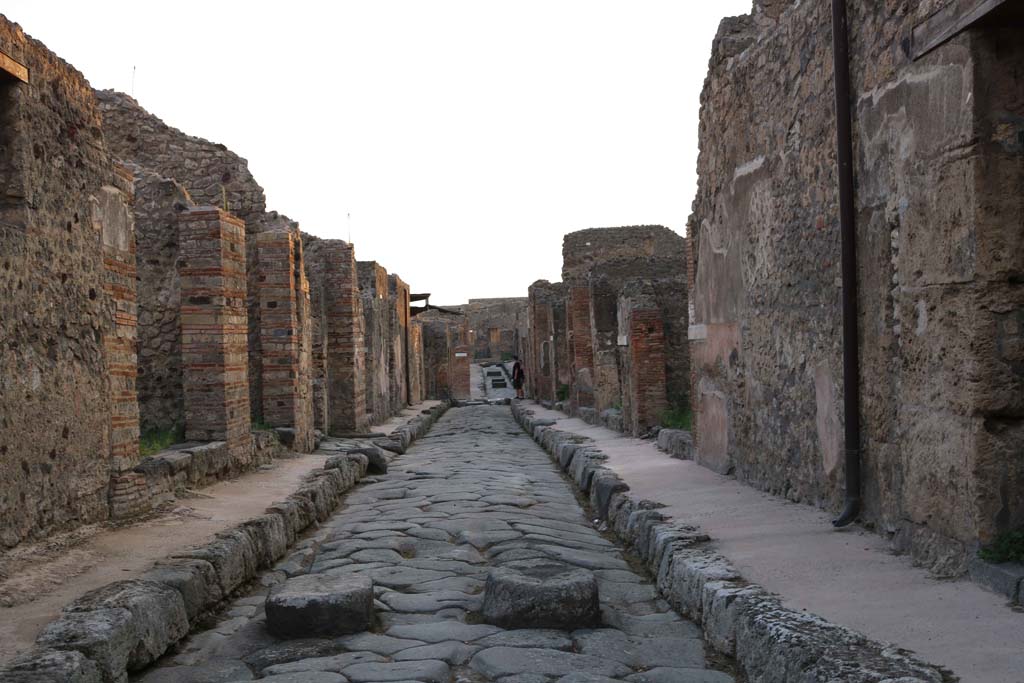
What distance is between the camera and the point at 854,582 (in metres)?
4.02

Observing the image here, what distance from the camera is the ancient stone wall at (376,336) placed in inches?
666

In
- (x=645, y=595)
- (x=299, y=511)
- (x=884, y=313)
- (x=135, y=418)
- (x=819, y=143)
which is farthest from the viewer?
→ (x=299, y=511)

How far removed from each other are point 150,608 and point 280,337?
290 inches

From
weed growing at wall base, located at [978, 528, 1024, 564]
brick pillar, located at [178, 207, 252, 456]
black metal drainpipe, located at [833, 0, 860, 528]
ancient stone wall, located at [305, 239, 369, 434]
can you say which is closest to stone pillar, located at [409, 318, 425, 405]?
ancient stone wall, located at [305, 239, 369, 434]

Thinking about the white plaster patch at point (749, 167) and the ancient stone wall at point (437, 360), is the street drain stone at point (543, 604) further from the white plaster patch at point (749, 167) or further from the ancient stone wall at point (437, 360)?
the ancient stone wall at point (437, 360)

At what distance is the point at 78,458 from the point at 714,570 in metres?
3.59

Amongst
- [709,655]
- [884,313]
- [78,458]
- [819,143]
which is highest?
[819,143]

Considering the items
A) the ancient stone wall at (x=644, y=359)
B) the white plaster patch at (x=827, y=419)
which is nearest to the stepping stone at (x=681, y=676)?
the white plaster patch at (x=827, y=419)

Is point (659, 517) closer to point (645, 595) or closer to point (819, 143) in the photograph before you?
point (645, 595)

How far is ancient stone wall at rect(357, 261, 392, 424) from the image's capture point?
1692 cm

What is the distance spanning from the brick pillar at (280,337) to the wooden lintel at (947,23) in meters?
8.19

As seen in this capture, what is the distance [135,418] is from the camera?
21.7ft

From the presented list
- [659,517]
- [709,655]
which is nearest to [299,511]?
[659,517]

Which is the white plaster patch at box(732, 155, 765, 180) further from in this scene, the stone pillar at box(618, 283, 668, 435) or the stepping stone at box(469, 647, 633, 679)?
the stone pillar at box(618, 283, 668, 435)
